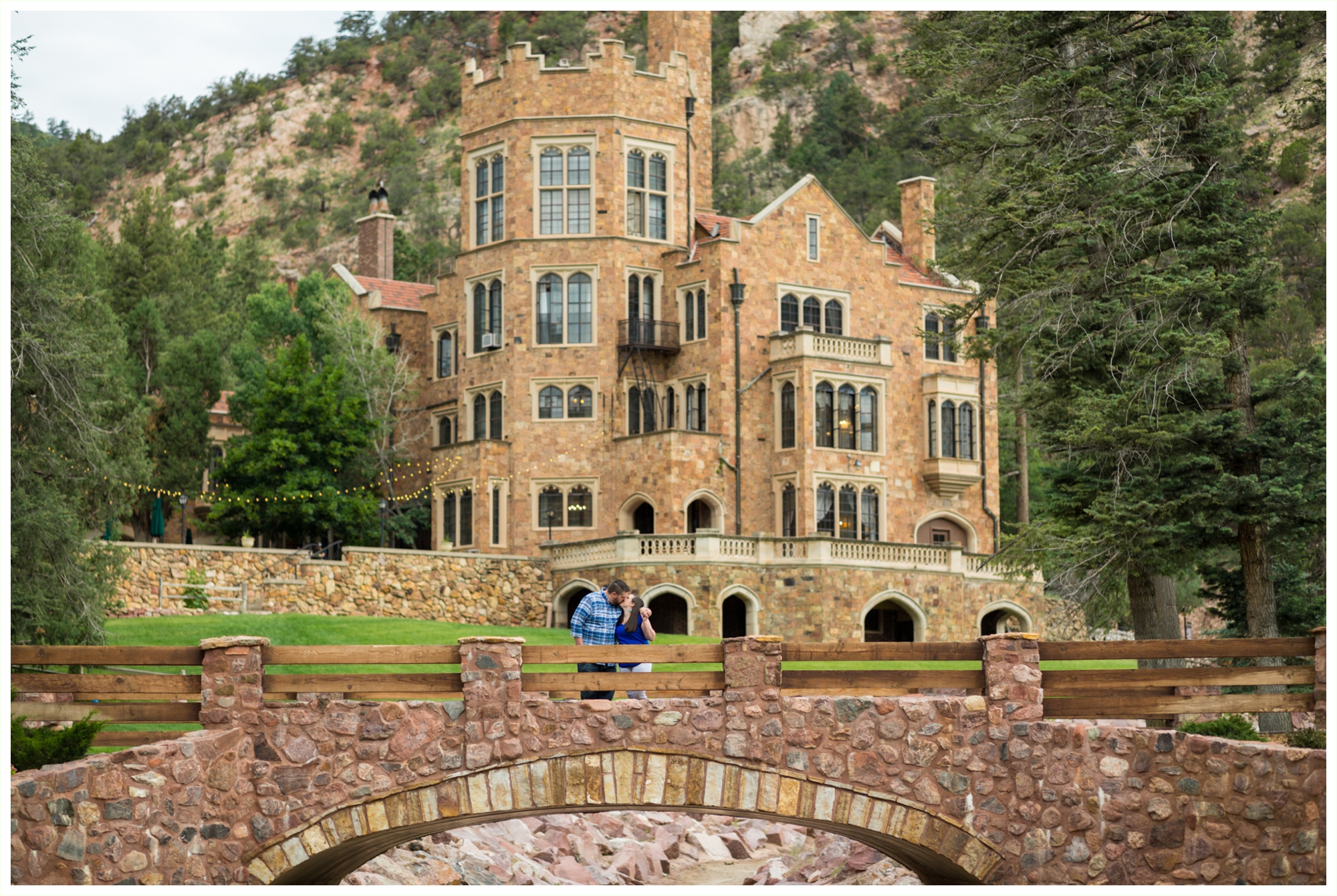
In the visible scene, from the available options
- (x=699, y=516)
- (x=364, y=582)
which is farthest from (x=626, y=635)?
(x=699, y=516)

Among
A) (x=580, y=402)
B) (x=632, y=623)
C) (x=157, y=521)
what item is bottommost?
(x=632, y=623)

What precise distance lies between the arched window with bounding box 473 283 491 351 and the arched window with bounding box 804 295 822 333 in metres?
8.77

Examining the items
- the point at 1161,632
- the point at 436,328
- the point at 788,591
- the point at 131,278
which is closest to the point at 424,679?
the point at 1161,632

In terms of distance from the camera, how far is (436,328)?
46.5m

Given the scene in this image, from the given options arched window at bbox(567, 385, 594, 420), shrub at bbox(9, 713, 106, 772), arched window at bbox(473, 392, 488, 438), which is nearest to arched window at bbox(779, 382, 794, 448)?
arched window at bbox(567, 385, 594, 420)

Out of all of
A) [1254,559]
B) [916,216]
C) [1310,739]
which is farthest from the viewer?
[916,216]

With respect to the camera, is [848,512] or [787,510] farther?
[848,512]

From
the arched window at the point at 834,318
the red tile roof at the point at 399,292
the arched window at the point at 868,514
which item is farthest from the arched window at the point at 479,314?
the arched window at the point at 868,514

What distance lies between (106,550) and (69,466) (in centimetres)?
184

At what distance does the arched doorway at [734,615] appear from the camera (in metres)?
39.8

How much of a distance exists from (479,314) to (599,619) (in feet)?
90.4

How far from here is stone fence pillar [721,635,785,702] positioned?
15.6 metres

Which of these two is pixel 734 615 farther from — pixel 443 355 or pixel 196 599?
pixel 196 599

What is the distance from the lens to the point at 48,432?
77.3ft
